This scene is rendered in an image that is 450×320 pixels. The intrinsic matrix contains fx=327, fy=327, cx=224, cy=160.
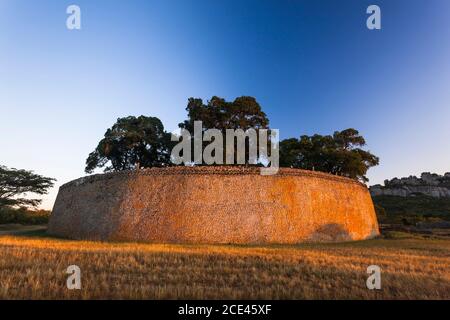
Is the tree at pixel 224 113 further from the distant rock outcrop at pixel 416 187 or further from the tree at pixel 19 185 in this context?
the distant rock outcrop at pixel 416 187

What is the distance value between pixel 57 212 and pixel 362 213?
101 feet

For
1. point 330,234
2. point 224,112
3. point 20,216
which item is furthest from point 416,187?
point 20,216

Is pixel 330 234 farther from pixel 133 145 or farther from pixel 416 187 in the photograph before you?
pixel 416 187

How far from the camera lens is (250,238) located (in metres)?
25.0

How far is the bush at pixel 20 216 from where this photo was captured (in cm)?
4616

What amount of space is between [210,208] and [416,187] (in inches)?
4251

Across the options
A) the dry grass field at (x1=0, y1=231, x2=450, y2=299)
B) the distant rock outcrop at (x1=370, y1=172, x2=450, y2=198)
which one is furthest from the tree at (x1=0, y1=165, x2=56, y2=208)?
the distant rock outcrop at (x1=370, y1=172, x2=450, y2=198)

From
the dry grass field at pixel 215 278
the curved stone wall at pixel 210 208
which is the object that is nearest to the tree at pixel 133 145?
the curved stone wall at pixel 210 208

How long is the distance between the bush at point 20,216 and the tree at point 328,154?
38.9 m

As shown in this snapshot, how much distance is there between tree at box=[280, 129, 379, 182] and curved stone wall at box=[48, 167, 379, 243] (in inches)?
569

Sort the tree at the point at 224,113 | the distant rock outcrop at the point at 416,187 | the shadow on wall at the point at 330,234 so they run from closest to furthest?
the shadow on wall at the point at 330,234 → the tree at the point at 224,113 → the distant rock outcrop at the point at 416,187

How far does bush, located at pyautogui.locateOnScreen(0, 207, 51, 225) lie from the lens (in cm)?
4616

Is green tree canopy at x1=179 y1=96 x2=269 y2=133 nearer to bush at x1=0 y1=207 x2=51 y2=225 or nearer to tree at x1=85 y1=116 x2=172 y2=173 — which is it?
tree at x1=85 y1=116 x2=172 y2=173
